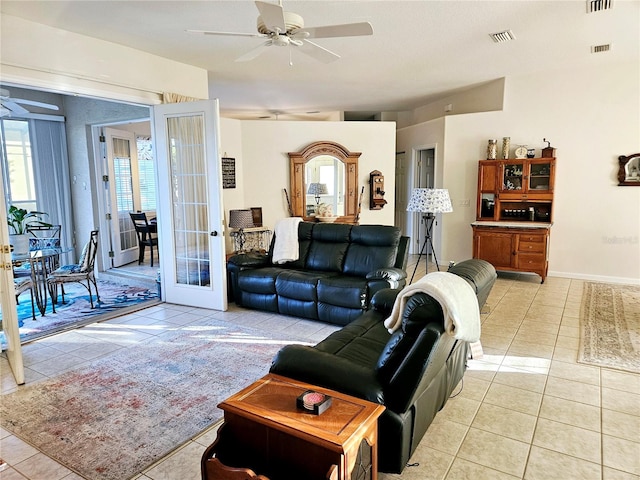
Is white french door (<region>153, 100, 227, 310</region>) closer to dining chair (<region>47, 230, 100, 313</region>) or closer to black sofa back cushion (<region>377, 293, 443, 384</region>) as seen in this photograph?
dining chair (<region>47, 230, 100, 313</region>)

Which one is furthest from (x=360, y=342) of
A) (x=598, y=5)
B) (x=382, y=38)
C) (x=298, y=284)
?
(x=598, y=5)

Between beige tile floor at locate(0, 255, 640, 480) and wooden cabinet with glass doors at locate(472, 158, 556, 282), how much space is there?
66.5 inches

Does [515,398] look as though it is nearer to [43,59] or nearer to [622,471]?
[622,471]

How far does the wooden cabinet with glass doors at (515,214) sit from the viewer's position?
5984 millimetres

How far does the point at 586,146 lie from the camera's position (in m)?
6.02

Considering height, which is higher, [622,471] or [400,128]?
[400,128]

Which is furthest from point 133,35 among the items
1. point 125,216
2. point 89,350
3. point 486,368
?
point 486,368

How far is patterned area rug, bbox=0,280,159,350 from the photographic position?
14.3ft

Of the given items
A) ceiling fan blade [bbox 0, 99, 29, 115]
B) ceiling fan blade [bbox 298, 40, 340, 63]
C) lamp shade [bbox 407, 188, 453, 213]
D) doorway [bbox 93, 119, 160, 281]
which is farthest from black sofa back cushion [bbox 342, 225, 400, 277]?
ceiling fan blade [bbox 0, 99, 29, 115]

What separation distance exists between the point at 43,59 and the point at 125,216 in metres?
3.80

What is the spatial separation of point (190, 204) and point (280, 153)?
2390 millimetres

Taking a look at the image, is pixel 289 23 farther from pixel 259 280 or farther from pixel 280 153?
pixel 280 153

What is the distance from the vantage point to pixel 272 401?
70.2 inches

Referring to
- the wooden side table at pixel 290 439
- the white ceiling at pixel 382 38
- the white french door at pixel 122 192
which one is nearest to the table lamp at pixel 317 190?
the white ceiling at pixel 382 38
